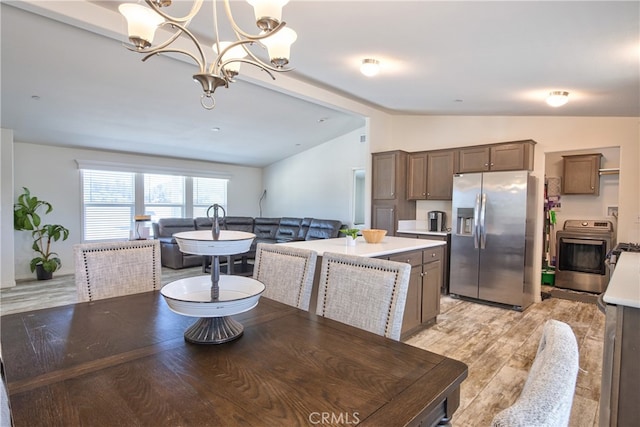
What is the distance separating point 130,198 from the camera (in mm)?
6598

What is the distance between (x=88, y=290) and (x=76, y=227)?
5.19 meters

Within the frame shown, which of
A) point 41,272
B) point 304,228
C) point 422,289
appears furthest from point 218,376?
point 304,228

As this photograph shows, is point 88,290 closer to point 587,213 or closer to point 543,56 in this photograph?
point 543,56

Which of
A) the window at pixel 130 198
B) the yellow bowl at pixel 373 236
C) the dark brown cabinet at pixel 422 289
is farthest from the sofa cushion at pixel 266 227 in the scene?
the dark brown cabinet at pixel 422 289

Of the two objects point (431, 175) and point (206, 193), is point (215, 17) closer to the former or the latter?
point (431, 175)

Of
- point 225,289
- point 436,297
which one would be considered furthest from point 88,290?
point 436,297

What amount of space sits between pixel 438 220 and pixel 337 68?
280cm

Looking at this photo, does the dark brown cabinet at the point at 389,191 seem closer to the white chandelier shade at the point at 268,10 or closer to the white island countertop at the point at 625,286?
the white island countertop at the point at 625,286

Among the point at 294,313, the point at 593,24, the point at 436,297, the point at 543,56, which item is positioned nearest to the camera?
the point at 294,313

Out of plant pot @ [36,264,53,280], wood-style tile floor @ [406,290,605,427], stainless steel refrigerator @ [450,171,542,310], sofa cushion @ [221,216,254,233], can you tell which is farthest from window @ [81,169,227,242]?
wood-style tile floor @ [406,290,605,427]

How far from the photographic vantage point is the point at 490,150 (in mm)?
4488

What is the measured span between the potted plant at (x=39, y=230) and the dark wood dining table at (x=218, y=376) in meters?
4.86

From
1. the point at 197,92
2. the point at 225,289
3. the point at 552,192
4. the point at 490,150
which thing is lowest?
the point at 225,289

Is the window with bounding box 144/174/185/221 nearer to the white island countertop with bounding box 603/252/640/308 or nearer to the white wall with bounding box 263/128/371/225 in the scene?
the white wall with bounding box 263/128/371/225
